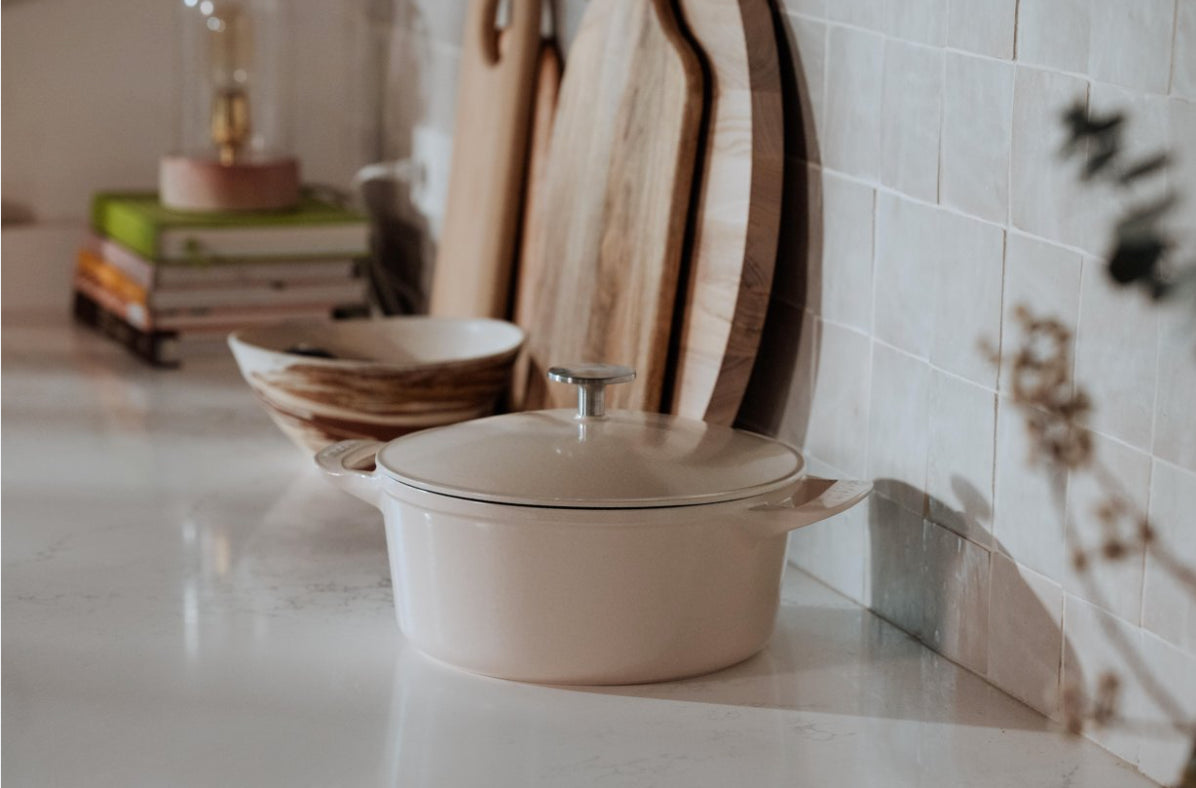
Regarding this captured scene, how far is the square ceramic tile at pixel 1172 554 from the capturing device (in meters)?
0.78

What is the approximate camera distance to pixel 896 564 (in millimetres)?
1048

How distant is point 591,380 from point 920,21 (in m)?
0.29

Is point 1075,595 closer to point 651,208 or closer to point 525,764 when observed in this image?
point 525,764

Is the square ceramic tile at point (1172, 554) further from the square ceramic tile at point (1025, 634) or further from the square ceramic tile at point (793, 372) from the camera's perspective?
the square ceramic tile at point (793, 372)

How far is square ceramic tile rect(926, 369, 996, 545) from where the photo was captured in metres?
0.94

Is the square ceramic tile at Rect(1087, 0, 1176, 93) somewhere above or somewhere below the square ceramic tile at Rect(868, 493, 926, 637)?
above

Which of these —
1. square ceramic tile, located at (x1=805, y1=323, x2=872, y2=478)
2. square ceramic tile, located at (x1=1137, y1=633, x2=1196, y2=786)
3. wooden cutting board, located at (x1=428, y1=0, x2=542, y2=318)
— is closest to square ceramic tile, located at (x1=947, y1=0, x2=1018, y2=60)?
square ceramic tile, located at (x1=805, y1=323, x2=872, y2=478)

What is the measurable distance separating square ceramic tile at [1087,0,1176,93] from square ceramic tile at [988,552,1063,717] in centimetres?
27

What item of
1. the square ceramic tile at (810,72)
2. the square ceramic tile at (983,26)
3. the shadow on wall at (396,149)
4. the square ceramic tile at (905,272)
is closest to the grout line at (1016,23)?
the square ceramic tile at (983,26)

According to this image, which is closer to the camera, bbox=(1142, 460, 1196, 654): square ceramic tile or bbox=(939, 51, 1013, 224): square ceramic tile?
bbox=(1142, 460, 1196, 654): square ceramic tile

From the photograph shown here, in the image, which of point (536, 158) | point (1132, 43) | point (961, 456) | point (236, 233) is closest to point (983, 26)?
point (1132, 43)

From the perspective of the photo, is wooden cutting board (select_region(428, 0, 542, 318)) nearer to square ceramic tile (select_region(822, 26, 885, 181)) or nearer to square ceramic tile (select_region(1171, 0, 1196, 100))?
square ceramic tile (select_region(822, 26, 885, 181))

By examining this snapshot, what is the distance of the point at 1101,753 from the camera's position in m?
0.86

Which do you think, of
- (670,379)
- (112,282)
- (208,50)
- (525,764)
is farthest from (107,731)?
(208,50)
